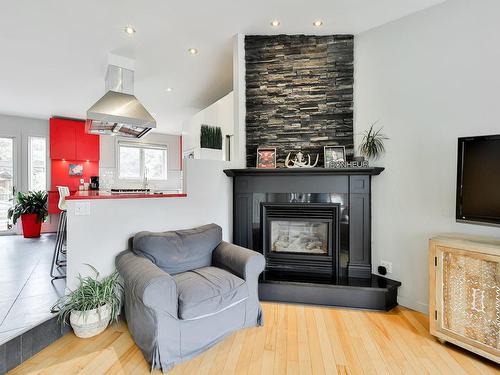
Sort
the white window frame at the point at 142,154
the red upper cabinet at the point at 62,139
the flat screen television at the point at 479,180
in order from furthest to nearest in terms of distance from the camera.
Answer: the white window frame at the point at 142,154
the red upper cabinet at the point at 62,139
the flat screen television at the point at 479,180

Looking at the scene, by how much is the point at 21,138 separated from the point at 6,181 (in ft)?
3.08

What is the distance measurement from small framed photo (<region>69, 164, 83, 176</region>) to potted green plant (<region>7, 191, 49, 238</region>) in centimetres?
78

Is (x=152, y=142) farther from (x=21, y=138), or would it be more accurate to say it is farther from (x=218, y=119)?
(x=218, y=119)

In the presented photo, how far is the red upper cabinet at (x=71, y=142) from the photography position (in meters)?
5.46

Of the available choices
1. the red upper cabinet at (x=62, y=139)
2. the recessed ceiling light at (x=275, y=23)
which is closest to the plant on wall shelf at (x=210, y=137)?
the recessed ceiling light at (x=275, y=23)

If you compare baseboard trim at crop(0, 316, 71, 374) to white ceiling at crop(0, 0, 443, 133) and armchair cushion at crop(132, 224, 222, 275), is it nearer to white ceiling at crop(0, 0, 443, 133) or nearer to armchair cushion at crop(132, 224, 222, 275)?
armchair cushion at crop(132, 224, 222, 275)

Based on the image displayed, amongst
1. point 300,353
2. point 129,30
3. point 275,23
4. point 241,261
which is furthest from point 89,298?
point 275,23

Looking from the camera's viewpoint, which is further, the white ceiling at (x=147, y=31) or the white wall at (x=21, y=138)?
the white wall at (x=21, y=138)

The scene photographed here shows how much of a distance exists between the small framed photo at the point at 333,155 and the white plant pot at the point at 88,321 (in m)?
2.49

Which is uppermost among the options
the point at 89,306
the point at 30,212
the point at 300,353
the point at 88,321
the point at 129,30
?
the point at 129,30

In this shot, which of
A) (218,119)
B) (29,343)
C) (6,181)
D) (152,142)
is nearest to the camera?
(29,343)

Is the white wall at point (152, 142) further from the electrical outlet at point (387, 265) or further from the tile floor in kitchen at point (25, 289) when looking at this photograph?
the electrical outlet at point (387, 265)

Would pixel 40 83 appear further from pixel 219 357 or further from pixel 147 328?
pixel 219 357

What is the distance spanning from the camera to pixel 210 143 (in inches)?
129
